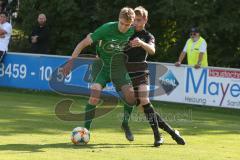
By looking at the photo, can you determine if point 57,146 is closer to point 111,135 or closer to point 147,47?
point 111,135

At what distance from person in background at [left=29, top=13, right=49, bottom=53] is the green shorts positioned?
883 cm

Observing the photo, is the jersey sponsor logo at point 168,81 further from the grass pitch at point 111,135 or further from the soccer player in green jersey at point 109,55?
the soccer player in green jersey at point 109,55

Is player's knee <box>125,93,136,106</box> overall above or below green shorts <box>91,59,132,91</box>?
below

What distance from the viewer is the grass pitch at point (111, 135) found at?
872cm

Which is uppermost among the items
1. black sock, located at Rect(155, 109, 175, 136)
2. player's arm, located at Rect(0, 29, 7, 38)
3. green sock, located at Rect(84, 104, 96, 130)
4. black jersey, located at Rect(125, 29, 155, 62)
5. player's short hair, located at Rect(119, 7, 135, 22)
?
player's short hair, located at Rect(119, 7, 135, 22)

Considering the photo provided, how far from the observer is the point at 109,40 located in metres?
9.62

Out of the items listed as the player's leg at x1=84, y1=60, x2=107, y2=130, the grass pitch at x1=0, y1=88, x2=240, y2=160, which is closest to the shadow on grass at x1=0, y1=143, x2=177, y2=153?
the grass pitch at x1=0, y1=88, x2=240, y2=160

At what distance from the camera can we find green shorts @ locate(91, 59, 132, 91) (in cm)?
981

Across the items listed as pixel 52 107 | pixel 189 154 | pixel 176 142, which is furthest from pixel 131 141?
pixel 52 107

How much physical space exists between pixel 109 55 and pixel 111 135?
157 centimetres

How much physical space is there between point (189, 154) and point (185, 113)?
6326 mm

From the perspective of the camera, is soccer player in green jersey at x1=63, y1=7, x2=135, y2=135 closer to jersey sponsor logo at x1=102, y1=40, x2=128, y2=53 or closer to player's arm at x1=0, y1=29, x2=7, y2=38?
jersey sponsor logo at x1=102, y1=40, x2=128, y2=53

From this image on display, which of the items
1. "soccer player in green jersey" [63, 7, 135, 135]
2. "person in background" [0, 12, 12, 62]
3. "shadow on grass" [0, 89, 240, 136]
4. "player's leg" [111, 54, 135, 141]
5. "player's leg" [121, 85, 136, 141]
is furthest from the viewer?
"person in background" [0, 12, 12, 62]

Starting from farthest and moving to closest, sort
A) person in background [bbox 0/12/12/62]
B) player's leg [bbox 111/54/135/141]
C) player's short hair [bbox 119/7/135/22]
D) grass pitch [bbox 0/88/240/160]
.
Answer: person in background [bbox 0/12/12/62], player's leg [bbox 111/54/135/141], player's short hair [bbox 119/7/135/22], grass pitch [bbox 0/88/240/160]
